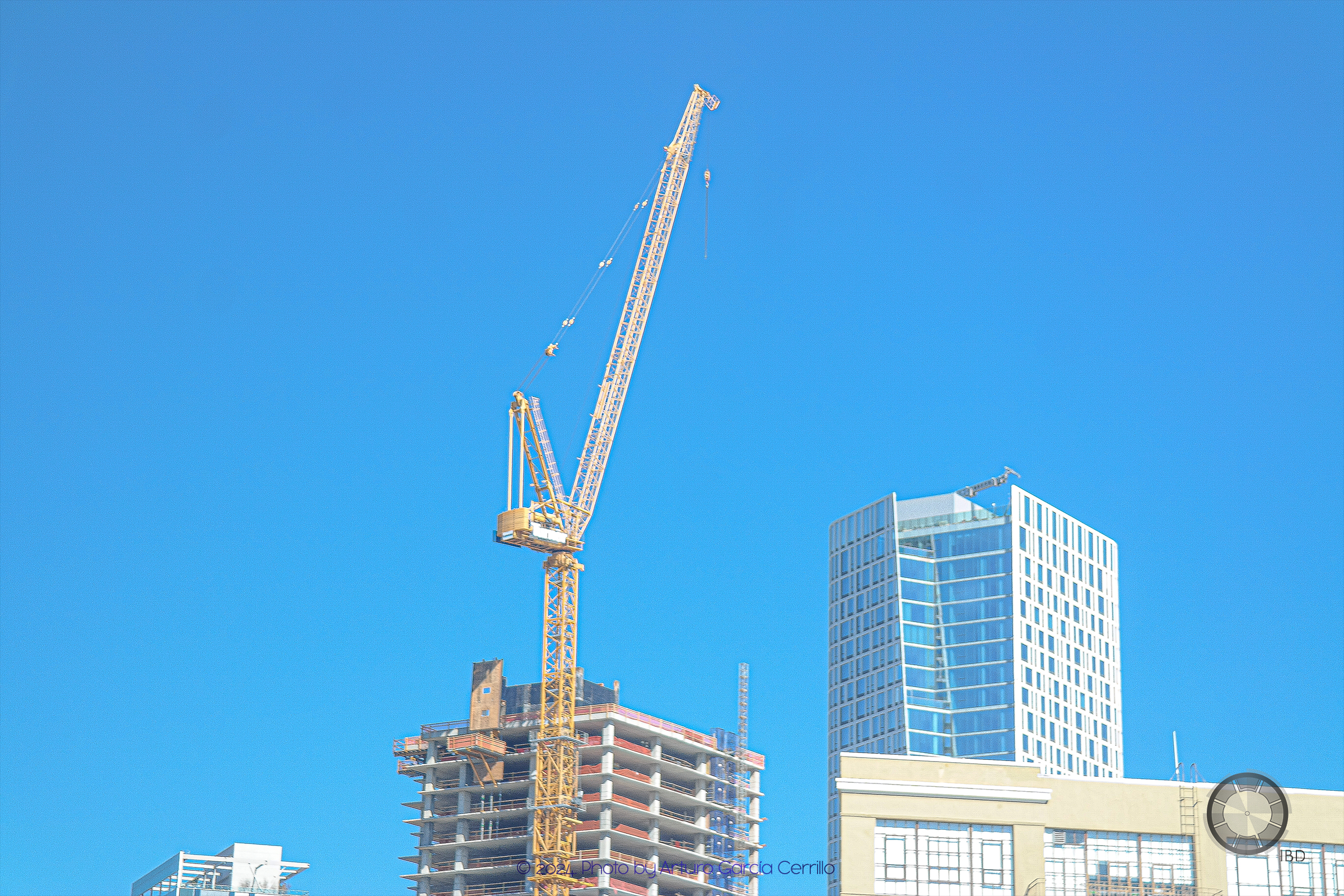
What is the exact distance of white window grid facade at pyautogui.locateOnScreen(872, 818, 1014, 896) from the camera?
88.6m

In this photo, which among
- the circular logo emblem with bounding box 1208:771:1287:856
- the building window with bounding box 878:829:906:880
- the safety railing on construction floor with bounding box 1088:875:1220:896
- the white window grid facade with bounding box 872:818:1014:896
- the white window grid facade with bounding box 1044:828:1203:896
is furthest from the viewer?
the white window grid facade with bounding box 1044:828:1203:896

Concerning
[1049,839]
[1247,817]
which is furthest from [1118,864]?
[1247,817]

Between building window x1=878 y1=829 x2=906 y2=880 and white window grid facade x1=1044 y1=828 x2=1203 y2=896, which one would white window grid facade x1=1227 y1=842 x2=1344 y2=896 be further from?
building window x1=878 y1=829 x2=906 y2=880

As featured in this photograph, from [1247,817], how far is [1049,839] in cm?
883

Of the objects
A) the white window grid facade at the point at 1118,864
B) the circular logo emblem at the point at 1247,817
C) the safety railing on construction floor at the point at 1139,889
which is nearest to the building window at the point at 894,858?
the white window grid facade at the point at 1118,864

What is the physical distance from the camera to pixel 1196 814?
9019 cm

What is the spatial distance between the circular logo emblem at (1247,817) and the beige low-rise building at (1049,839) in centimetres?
172

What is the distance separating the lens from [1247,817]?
8731 centimetres

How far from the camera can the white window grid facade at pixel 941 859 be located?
88562mm

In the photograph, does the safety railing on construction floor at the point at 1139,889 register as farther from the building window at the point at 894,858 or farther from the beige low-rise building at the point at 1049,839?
the building window at the point at 894,858

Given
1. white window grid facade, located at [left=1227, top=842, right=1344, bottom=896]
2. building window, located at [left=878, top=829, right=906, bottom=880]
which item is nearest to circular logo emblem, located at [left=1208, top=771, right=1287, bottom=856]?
white window grid facade, located at [left=1227, top=842, right=1344, bottom=896]

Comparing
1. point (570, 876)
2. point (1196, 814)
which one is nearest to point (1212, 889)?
point (1196, 814)

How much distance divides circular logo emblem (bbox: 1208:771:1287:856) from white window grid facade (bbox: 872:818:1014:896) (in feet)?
31.0

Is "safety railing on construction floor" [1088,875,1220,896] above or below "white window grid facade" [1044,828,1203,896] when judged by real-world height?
below
